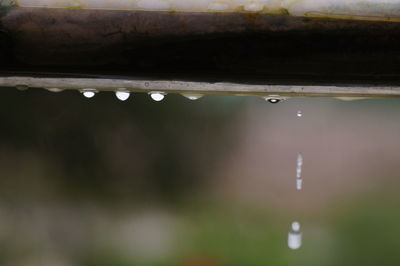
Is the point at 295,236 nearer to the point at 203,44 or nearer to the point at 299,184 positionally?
the point at 299,184

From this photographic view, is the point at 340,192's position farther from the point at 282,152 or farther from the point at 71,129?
the point at 71,129

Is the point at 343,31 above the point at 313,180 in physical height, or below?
above

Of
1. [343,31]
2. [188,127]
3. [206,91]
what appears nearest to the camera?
[343,31]

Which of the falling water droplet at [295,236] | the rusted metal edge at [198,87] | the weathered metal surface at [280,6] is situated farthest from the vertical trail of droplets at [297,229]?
the weathered metal surface at [280,6]

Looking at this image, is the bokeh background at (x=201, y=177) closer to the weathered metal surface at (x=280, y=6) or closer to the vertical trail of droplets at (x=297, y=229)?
the vertical trail of droplets at (x=297, y=229)

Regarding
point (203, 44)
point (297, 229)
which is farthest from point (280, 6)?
point (297, 229)

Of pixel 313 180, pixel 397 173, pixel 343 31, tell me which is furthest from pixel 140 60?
pixel 397 173
